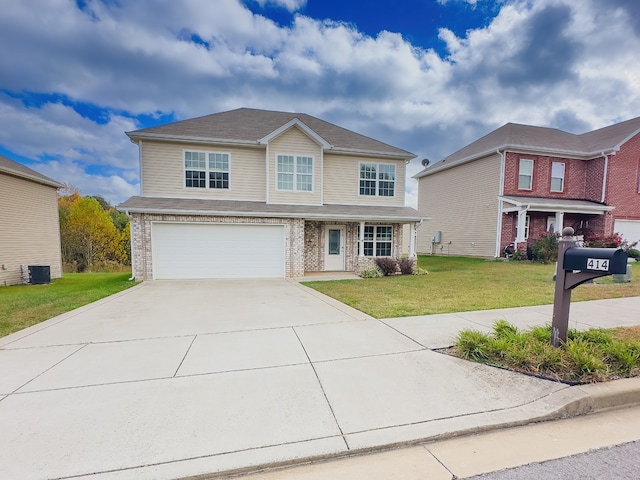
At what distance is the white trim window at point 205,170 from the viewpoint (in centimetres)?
1262

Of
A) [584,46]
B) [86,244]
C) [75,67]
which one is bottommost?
[86,244]

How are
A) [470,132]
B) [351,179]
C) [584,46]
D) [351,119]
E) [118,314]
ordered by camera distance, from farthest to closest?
[470,132], [351,119], [351,179], [584,46], [118,314]

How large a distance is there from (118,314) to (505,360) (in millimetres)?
7192

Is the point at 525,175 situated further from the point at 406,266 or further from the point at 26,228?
the point at 26,228

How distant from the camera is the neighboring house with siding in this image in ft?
39.9

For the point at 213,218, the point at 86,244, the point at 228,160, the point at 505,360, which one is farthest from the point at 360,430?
the point at 86,244

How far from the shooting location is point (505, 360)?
11.5 feet

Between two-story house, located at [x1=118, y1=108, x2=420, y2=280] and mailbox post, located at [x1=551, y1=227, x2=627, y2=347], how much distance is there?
9.18 metres

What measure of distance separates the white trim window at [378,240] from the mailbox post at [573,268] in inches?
400

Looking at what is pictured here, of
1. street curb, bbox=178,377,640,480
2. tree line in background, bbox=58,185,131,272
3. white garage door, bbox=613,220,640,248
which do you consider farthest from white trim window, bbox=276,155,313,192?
white garage door, bbox=613,220,640,248

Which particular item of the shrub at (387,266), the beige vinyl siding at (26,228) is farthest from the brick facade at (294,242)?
the beige vinyl siding at (26,228)

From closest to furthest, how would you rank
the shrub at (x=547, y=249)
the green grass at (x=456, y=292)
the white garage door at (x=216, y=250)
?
the green grass at (x=456, y=292) < the white garage door at (x=216, y=250) < the shrub at (x=547, y=249)

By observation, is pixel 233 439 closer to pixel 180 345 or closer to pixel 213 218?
pixel 180 345

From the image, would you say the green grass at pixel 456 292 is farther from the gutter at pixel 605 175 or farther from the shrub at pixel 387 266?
the gutter at pixel 605 175
